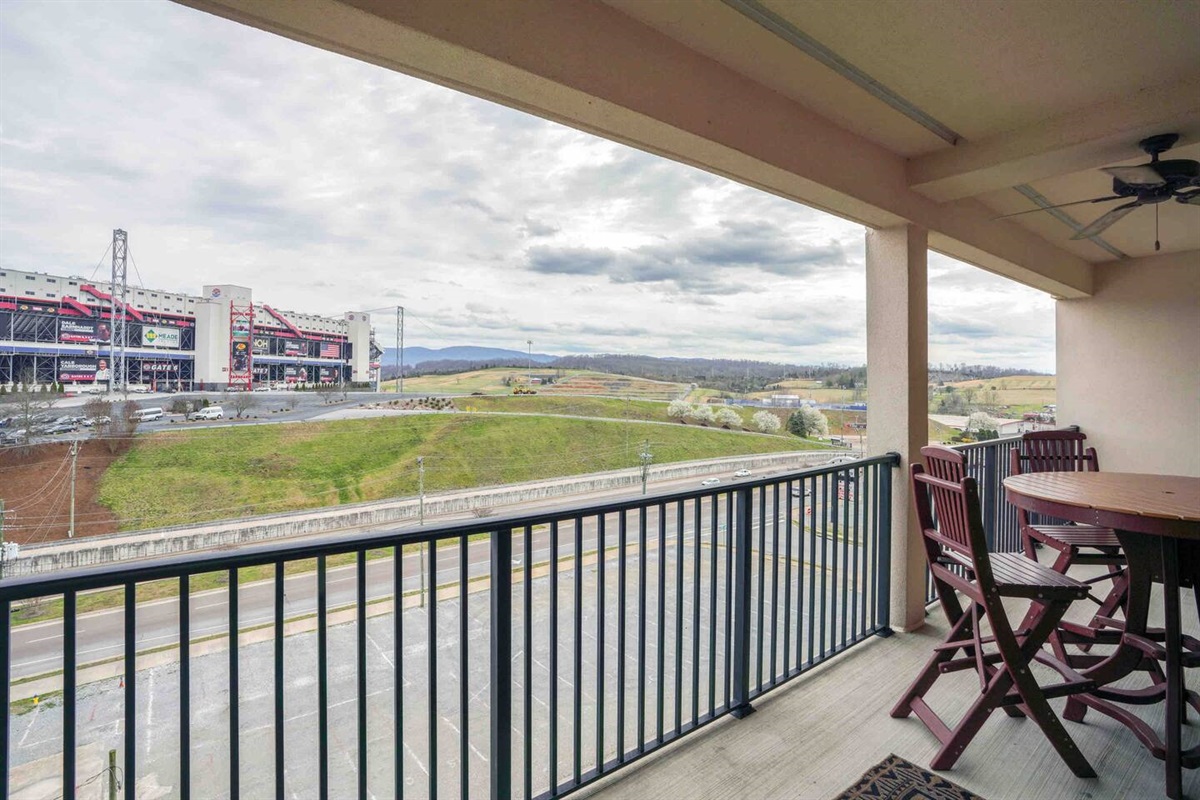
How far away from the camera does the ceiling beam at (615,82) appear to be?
149 centimetres

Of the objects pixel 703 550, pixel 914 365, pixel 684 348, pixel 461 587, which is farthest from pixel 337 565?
pixel 914 365

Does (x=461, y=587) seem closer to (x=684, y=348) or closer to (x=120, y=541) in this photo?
(x=120, y=541)

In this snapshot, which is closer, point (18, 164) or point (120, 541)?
point (120, 541)

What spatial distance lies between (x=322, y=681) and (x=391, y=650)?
354mm

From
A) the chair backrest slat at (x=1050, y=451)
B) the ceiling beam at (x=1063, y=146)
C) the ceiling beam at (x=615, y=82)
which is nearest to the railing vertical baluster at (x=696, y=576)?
the ceiling beam at (x=615, y=82)

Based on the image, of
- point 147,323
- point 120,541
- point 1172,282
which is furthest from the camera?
point 1172,282

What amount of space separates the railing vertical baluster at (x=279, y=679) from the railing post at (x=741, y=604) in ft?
5.29

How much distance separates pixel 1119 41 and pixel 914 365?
1589mm

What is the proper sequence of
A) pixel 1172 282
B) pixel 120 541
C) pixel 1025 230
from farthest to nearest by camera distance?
pixel 1172 282
pixel 1025 230
pixel 120 541

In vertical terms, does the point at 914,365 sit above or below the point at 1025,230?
below

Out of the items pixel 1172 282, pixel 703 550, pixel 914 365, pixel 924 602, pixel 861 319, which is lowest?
pixel 924 602

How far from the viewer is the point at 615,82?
1.88 meters

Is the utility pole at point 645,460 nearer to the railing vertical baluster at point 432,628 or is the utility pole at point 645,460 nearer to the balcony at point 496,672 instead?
the balcony at point 496,672

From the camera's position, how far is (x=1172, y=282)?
509cm
